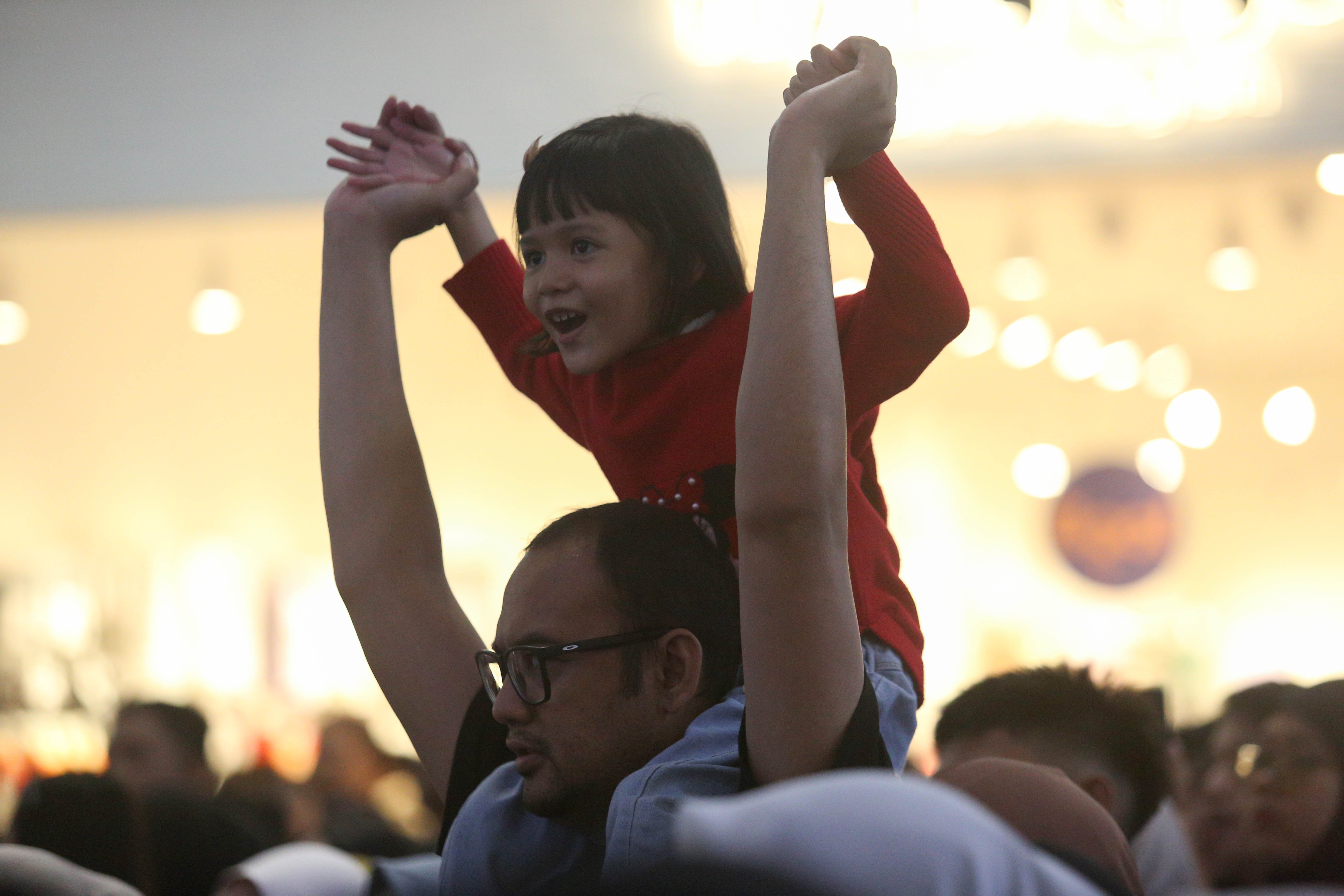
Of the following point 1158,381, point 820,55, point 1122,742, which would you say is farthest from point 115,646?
point 820,55

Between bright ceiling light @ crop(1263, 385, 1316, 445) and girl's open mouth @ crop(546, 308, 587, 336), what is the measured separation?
22.6 ft

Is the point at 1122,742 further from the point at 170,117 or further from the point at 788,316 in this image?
the point at 170,117

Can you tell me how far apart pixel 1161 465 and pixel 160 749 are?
219 inches

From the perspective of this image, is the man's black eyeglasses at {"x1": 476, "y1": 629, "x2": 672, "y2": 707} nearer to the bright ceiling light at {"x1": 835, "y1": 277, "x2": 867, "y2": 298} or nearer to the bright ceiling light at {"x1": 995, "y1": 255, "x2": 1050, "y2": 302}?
the bright ceiling light at {"x1": 835, "y1": 277, "x2": 867, "y2": 298}

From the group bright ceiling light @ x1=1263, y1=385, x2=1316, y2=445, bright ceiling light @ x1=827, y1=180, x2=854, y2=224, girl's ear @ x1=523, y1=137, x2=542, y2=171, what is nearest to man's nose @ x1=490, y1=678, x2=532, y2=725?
girl's ear @ x1=523, y1=137, x2=542, y2=171

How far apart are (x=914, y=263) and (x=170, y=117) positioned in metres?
3.66

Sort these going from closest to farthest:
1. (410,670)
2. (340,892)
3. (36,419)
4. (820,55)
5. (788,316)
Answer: (788,316), (820,55), (410,670), (340,892), (36,419)

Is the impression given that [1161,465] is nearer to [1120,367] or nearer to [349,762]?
[1120,367]

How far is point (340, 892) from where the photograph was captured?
1.36 m

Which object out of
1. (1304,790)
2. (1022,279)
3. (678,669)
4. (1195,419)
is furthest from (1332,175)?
(678,669)

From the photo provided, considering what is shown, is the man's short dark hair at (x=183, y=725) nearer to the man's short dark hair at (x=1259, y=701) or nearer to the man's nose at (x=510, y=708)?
the man's short dark hair at (x=1259, y=701)

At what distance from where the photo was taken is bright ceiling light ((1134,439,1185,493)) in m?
6.96

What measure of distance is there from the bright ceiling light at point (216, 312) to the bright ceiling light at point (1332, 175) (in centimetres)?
395

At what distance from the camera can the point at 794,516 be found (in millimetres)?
684
